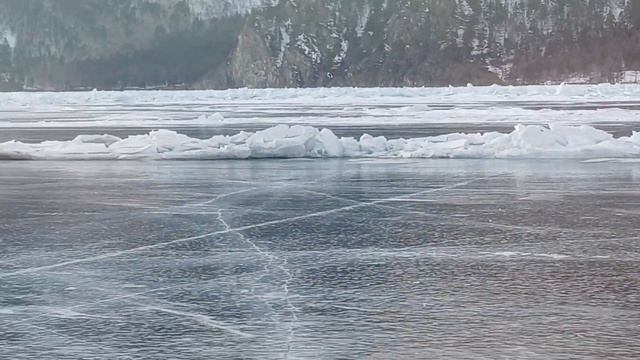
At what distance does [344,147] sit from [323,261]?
10070mm

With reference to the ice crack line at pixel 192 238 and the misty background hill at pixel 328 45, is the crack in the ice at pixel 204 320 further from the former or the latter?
the misty background hill at pixel 328 45

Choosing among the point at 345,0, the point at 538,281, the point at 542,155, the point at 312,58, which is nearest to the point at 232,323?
the point at 538,281

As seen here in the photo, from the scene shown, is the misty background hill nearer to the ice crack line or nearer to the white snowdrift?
the white snowdrift

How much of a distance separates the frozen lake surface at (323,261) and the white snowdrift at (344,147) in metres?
1.20

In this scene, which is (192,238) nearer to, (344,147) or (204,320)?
(204,320)

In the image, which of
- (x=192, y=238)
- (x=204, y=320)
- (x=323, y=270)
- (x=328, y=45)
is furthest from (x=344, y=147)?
(x=328, y=45)

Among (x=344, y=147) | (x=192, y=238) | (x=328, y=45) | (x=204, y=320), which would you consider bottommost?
(x=204, y=320)

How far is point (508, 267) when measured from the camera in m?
7.11

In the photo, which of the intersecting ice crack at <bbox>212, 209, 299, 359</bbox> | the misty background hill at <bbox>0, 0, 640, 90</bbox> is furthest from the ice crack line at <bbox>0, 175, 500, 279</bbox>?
the misty background hill at <bbox>0, 0, 640, 90</bbox>

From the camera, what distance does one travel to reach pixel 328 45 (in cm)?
15700

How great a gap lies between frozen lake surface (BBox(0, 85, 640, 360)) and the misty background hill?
4837 inches

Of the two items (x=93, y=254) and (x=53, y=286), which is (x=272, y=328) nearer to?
(x=53, y=286)

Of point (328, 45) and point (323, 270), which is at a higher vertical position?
point (328, 45)

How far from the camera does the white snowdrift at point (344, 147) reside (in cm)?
1669
